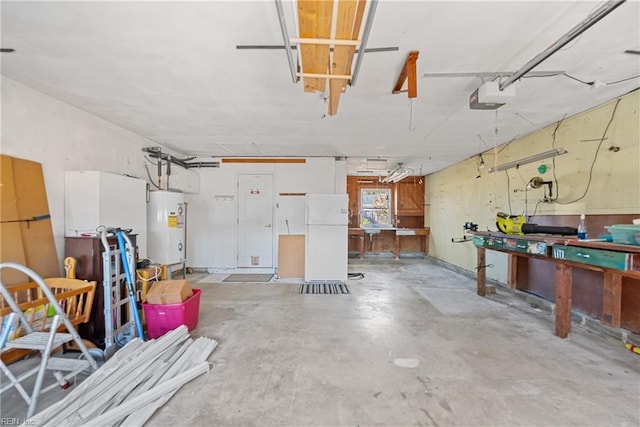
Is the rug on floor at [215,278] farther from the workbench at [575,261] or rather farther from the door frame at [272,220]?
the workbench at [575,261]

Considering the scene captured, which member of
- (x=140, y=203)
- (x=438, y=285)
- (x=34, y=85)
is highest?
(x=34, y=85)

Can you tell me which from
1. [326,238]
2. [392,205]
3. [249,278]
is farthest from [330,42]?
[392,205]

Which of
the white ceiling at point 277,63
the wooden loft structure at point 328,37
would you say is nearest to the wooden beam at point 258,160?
the white ceiling at point 277,63

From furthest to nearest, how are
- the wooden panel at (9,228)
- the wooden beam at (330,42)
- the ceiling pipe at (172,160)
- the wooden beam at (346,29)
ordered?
1. the ceiling pipe at (172,160)
2. the wooden panel at (9,228)
3. the wooden beam at (330,42)
4. the wooden beam at (346,29)

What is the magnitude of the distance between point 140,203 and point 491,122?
4.86 metres

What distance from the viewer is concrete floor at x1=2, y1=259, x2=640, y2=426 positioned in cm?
177

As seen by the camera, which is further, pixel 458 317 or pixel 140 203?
pixel 140 203

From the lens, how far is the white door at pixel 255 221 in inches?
229

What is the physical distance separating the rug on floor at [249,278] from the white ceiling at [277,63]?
2.83 metres

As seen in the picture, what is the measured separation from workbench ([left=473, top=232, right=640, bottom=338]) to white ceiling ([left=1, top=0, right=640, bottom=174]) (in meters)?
1.51

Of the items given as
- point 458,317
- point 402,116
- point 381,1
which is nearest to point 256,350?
point 458,317

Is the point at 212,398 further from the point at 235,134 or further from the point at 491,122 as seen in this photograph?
the point at 491,122

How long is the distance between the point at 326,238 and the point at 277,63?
11.2 ft

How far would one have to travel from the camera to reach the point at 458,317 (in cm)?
343
